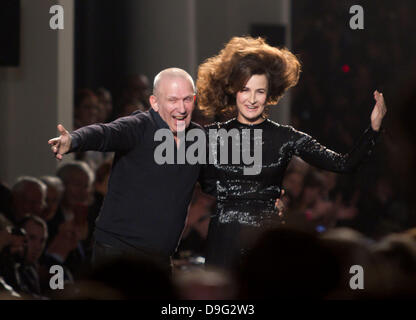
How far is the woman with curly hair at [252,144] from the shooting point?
211 cm

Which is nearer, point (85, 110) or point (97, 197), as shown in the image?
point (97, 197)

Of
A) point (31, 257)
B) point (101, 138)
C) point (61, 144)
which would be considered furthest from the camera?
point (31, 257)

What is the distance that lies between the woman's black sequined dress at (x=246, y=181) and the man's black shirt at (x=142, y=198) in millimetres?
119

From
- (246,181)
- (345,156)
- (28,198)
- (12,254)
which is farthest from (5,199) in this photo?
(345,156)

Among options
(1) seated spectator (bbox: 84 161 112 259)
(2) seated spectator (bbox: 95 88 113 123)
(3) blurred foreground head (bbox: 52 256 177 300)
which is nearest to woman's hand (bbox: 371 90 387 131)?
(3) blurred foreground head (bbox: 52 256 177 300)

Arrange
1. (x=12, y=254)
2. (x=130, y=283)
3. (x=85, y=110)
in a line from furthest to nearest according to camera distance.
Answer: (x=85, y=110) → (x=12, y=254) → (x=130, y=283)

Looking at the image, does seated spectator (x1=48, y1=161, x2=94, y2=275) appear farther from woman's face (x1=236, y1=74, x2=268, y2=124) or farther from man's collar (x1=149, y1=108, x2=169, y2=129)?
woman's face (x1=236, y1=74, x2=268, y2=124)

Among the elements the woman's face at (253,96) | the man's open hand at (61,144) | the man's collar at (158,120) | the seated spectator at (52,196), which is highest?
the woman's face at (253,96)

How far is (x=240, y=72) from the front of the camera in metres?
2.12

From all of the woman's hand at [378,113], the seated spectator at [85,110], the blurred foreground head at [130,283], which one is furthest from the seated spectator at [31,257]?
the blurred foreground head at [130,283]

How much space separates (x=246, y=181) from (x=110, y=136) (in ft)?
1.37

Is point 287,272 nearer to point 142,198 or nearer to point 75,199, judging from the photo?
point 142,198

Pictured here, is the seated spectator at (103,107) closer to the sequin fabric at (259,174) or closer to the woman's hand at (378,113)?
the sequin fabric at (259,174)

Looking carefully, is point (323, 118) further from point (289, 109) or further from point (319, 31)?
Result: point (319, 31)
